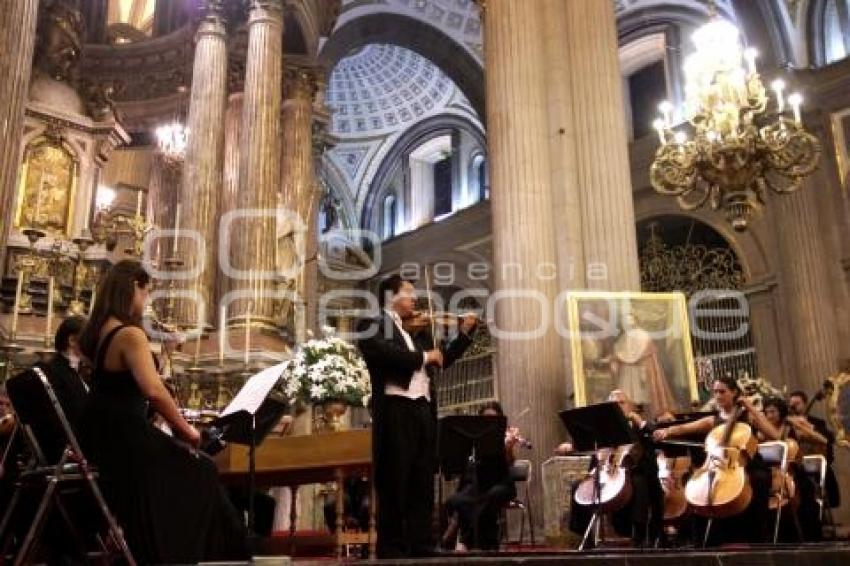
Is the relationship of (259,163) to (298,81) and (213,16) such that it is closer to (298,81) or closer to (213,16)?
(213,16)

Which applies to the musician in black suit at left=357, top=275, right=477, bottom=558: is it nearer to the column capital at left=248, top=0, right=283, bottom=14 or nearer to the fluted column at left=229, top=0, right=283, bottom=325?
the fluted column at left=229, top=0, right=283, bottom=325

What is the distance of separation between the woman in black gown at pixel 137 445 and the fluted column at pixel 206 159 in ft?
28.4

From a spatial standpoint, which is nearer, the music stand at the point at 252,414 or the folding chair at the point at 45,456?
the folding chair at the point at 45,456

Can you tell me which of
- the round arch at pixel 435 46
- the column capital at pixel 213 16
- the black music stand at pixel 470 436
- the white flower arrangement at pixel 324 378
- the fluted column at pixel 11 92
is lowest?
the black music stand at pixel 470 436

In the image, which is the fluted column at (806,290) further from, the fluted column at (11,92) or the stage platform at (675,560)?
the fluted column at (11,92)

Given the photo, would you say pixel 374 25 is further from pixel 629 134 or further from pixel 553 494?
pixel 553 494

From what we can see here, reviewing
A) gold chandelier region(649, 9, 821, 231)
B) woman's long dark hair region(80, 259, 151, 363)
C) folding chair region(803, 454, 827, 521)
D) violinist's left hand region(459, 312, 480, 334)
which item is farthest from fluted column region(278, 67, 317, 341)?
woman's long dark hair region(80, 259, 151, 363)

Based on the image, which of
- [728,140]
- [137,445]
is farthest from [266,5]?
[137,445]

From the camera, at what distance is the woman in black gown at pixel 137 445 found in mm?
3408

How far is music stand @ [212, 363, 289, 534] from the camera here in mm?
4662

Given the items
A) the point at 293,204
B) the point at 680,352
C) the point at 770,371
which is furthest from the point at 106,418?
the point at 770,371

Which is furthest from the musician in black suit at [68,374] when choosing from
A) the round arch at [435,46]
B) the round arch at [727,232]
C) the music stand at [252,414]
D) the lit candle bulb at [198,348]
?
the round arch at [435,46]

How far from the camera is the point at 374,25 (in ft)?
70.0

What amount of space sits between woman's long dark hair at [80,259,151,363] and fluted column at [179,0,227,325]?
8595 mm
